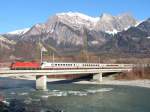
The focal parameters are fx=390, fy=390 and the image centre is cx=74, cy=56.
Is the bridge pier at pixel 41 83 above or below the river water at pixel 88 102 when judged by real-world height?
above

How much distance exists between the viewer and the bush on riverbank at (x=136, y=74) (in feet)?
376

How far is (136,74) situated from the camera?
118 m

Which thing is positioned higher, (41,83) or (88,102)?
(41,83)

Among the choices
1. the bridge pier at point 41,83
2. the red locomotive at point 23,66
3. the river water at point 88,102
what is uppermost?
the red locomotive at point 23,66

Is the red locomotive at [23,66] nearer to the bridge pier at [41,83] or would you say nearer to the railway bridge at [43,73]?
the railway bridge at [43,73]

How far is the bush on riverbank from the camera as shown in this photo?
4515 inches

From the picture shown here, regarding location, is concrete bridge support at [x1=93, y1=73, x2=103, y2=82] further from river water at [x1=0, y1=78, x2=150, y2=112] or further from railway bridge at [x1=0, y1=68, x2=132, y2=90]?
river water at [x1=0, y1=78, x2=150, y2=112]

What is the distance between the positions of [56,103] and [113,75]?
5748 centimetres

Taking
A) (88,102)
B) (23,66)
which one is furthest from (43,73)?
(88,102)

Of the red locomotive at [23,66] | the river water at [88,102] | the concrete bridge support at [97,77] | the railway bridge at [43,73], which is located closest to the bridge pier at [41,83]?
the railway bridge at [43,73]

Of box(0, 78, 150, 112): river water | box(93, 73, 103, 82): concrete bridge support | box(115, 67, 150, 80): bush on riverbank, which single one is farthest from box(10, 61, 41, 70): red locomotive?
box(115, 67, 150, 80): bush on riverbank

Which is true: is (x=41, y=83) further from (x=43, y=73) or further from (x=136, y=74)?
(x=136, y=74)

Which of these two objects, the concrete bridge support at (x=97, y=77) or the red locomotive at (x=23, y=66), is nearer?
the red locomotive at (x=23, y=66)

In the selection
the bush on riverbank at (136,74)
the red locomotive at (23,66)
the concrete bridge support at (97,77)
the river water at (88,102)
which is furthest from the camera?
the bush on riverbank at (136,74)
